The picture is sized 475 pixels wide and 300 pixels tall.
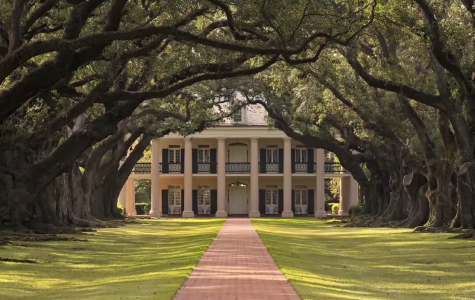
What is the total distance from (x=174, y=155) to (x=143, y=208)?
9.78m

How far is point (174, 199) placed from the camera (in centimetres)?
7275

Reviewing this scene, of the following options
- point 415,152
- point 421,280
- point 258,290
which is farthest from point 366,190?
point 258,290

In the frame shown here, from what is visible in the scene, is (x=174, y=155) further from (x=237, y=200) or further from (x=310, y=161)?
(x=310, y=161)

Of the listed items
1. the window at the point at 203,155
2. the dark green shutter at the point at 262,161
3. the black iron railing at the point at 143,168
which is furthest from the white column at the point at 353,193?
the black iron railing at the point at 143,168

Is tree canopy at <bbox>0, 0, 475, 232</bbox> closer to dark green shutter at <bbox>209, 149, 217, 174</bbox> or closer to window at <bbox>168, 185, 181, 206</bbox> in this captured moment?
dark green shutter at <bbox>209, 149, 217, 174</bbox>

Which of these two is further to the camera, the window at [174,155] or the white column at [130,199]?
the white column at [130,199]

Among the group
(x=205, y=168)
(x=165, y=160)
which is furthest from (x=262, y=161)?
(x=165, y=160)

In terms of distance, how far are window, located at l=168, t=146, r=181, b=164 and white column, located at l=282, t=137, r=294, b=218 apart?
8.59 m

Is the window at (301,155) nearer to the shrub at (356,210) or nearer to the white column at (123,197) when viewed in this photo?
the shrub at (356,210)

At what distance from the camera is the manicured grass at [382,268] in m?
15.3

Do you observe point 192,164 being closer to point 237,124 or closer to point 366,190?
point 237,124

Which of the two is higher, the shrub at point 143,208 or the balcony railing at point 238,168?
the balcony railing at point 238,168

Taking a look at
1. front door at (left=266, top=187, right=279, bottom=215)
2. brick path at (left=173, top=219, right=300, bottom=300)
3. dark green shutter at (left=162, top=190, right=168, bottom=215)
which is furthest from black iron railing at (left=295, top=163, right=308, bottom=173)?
brick path at (left=173, top=219, right=300, bottom=300)

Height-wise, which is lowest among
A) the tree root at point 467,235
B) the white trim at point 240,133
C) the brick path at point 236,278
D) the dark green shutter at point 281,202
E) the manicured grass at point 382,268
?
the manicured grass at point 382,268
